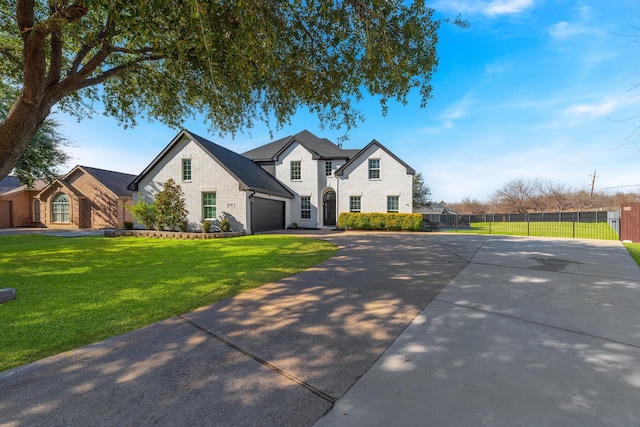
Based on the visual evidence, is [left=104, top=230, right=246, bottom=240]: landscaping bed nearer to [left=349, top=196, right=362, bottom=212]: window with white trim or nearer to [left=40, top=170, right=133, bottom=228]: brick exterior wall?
[left=349, top=196, right=362, bottom=212]: window with white trim

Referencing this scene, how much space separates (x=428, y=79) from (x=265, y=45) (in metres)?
4.96

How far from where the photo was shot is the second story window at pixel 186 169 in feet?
58.7

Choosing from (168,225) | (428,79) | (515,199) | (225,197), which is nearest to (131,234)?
(168,225)

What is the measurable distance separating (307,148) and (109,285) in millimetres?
18493

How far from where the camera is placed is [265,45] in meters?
5.45

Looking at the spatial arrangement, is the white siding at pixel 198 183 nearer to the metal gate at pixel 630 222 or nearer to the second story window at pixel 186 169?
the second story window at pixel 186 169

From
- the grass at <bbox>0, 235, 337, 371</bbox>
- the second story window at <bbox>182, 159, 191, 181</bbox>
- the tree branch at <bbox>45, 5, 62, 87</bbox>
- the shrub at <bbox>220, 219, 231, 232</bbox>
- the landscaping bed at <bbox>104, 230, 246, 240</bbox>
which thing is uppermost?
the tree branch at <bbox>45, 5, 62, 87</bbox>

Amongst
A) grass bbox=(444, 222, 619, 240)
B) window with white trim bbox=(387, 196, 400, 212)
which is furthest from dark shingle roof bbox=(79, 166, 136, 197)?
grass bbox=(444, 222, 619, 240)

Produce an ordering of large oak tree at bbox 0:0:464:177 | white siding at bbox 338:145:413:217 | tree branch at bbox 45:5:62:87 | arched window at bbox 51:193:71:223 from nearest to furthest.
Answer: large oak tree at bbox 0:0:464:177 < tree branch at bbox 45:5:62:87 < white siding at bbox 338:145:413:217 < arched window at bbox 51:193:71:223

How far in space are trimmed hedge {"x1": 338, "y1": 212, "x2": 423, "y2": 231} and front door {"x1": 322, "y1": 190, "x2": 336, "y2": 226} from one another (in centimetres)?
258

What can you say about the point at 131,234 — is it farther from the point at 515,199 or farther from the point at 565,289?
the point at 515,199

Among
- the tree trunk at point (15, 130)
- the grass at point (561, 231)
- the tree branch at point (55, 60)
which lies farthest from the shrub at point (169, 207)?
the grass at point (561, 231)

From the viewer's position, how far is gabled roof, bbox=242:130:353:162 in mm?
22766

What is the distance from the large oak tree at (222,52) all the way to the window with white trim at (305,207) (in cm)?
1282
